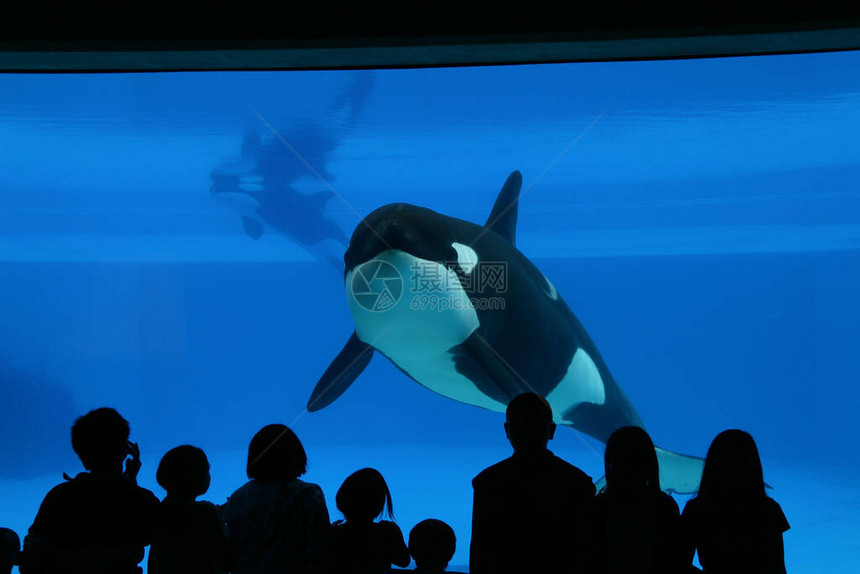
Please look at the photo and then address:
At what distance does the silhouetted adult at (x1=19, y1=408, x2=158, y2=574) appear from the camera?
7.26ft

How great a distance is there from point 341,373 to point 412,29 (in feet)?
10.4

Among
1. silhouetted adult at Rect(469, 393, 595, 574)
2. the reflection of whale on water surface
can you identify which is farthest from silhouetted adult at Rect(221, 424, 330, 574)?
the reflection of whale on water surface

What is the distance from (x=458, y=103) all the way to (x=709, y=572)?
40.8 metres

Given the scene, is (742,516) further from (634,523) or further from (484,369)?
(484,369)

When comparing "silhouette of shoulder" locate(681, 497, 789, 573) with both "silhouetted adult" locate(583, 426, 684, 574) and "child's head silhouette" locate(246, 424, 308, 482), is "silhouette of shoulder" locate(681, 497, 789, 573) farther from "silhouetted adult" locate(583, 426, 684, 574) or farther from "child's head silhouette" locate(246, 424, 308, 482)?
"child's head silhouette" locate(246, 424, 308, 482)

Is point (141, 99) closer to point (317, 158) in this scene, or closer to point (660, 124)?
point (317, 158)

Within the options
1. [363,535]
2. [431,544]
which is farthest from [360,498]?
[431,544]

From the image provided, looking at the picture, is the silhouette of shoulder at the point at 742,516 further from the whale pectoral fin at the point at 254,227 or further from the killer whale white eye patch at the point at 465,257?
the whale pectoral fin at the point at 254,227

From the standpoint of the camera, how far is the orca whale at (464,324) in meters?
5.28

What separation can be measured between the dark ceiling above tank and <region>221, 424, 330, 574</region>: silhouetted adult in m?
2.96

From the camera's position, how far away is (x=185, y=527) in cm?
234

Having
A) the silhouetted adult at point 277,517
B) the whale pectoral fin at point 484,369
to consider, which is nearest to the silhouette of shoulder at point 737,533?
the silhouetted adult at point 277,517

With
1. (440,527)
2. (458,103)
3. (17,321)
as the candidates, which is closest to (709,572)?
(440,527)

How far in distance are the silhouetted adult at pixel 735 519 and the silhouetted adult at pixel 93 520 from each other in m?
1.97
